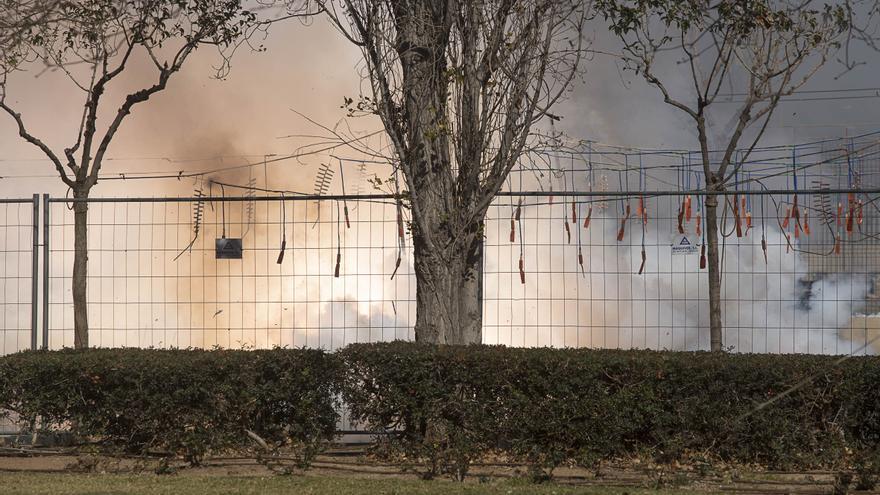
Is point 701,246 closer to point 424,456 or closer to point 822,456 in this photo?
point 822,456

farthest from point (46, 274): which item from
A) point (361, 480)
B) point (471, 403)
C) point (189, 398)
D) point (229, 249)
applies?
point (471, 403)

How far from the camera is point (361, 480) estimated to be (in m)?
6.78

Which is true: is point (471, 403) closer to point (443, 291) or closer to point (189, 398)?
point (443, 291)

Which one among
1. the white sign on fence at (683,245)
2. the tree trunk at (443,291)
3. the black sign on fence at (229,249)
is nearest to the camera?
the tree trunk at (443,291)

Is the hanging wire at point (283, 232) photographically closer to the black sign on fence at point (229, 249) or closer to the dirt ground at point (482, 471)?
the black sign on fence at point (229, 249)

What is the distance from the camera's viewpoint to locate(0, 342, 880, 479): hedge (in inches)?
263

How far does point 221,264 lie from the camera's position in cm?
1102

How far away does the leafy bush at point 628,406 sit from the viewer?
6656 millimetres

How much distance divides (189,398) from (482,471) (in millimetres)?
2117

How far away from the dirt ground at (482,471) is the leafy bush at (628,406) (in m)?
0.12

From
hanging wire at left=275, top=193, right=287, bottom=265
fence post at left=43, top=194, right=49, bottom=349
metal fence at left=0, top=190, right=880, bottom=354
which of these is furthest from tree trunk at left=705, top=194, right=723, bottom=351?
fence post at left=43, top=194, right=49, bottom=349

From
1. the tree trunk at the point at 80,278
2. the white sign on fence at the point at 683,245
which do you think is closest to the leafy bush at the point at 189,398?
the tree trunk at the point at 80,278

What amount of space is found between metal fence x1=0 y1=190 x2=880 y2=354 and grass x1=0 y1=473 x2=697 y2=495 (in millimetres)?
3373

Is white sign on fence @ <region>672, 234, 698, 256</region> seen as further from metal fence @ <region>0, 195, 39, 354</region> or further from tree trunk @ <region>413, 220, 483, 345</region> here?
metal fence @ <region>0, 195, 39, 354</region>
